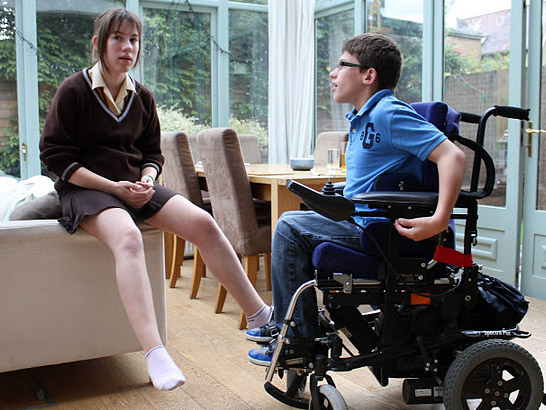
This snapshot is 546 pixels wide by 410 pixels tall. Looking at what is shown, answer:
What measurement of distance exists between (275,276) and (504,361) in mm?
661

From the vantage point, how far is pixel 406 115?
166 cm

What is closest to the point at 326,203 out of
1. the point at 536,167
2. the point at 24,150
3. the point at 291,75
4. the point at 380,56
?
the point at 380,56

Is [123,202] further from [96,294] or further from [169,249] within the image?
[169,249]

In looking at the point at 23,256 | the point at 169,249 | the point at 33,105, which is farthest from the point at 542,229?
the point at 33,105

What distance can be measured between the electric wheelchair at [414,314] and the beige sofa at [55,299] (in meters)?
0.69

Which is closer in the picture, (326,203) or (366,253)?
(326,203)

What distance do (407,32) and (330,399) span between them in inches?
135

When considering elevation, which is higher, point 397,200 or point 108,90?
point 108,90

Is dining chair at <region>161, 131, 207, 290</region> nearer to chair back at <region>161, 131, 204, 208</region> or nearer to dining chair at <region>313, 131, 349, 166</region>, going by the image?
chair back at <region>161, 131, 204, 208</region>

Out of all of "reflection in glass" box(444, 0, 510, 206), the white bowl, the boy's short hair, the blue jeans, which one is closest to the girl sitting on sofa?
the blue jeans

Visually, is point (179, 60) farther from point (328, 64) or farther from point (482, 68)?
point (482, 68)

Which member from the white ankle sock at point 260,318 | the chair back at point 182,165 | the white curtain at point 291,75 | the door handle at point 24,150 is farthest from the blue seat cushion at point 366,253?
the white curtain at point 291,75

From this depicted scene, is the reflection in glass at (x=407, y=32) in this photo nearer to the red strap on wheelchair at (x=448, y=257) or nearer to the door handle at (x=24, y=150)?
the door handle at (x=24, y=150)

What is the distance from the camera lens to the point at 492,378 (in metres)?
1.66
